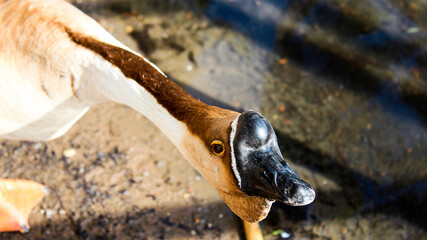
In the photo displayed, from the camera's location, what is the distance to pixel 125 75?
1905 mm

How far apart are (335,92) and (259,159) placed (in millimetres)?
2651

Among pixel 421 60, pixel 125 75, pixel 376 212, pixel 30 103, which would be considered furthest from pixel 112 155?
pixel 421 60

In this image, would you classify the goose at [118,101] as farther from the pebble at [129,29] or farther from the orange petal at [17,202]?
the pebble at [129,29]

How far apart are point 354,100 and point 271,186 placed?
108 inches

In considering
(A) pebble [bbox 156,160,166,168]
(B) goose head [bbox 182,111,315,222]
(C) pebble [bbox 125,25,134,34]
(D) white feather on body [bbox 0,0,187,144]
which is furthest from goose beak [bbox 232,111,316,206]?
(C) pebble [bbox 125,25,134,34]

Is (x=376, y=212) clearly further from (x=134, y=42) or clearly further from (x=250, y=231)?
(x=134, y=42)

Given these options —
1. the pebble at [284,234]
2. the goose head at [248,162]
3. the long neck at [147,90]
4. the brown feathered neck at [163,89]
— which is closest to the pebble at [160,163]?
the pebble at [284,234]

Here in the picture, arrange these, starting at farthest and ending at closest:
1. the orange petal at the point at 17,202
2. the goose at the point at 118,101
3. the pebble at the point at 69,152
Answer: the pebble at the point at 69,152 < the orange petal at the point at 17,202 < the goose at the point at 118,101

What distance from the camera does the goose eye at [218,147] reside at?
1.60 m

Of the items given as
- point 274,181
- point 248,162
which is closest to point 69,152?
point 248,162

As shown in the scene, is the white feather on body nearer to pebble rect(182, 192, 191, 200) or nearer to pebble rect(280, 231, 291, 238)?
pebble rect(182, 192, 191, 200)

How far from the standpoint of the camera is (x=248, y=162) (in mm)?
1547

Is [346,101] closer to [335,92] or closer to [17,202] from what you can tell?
[335,92]

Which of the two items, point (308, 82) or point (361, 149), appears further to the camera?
point (308, 82)
